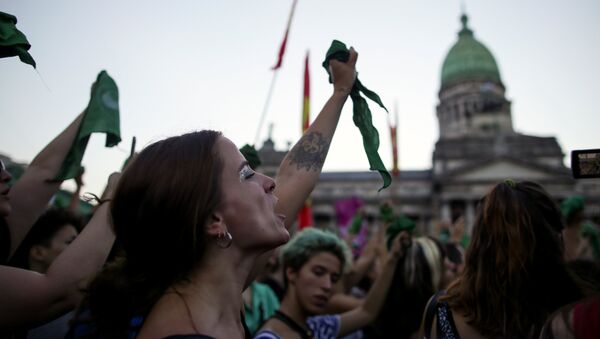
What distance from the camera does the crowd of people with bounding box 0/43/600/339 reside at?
1.46 metres

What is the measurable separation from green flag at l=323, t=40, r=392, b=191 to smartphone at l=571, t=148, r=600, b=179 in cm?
85

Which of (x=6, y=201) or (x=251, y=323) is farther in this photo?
(x=251, y=323)

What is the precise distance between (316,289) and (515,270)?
1317 mm

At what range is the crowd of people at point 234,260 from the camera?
1457 mm

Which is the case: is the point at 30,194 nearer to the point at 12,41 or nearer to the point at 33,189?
the point at 33,189

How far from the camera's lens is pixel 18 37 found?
188cm

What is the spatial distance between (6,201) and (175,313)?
1213 mm

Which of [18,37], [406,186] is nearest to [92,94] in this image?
[18,37]

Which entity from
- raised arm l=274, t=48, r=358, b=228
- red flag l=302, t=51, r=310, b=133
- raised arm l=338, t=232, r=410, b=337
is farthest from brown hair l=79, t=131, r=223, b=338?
red flag l=302, t=51, r=310, b=133

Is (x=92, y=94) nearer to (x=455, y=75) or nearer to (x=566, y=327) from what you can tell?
(x=566, y=327)

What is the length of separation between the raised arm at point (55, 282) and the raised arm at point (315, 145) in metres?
0.86

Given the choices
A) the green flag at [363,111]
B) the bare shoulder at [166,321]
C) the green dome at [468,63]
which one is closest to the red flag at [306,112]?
the green flag at [363,111]

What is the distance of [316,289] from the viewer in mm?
3008

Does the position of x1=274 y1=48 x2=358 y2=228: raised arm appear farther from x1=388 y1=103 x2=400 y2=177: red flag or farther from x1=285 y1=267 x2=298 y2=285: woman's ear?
x1=388 y1=103 x2=400 y2=177: red flag
